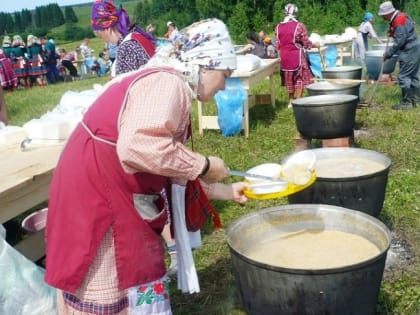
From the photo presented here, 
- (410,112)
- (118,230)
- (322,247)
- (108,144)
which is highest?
(108,144)

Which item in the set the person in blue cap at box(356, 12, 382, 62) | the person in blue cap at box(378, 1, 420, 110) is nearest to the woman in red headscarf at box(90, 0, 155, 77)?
the person in blue cap at box(378, 1, 420, 110)

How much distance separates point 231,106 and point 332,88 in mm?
1565

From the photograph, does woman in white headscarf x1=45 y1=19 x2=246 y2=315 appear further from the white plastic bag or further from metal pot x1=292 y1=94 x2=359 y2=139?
metal pot x1=292 y1=94 x2=359 y2=139

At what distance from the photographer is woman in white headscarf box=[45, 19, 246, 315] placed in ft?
5.34

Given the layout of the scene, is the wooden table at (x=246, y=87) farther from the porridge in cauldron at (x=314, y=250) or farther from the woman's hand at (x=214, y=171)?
the woman's hand at (x=214, y=171)

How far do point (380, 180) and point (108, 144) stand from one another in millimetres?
1854

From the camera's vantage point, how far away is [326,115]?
4.53m

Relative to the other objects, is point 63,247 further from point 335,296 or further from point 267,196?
point 335,296

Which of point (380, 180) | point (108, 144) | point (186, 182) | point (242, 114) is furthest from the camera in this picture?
point (242, 114)

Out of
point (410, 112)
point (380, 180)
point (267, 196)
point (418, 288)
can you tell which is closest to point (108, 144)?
point (267, 196)

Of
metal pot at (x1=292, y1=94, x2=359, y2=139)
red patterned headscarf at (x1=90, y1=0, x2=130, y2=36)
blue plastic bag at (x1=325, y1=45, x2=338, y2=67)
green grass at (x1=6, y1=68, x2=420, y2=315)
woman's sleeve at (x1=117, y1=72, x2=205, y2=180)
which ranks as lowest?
green grass at (x1=6, y1=68, x2=420, y2=315)

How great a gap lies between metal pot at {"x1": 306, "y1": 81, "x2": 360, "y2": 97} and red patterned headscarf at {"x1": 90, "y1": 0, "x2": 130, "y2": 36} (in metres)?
2.57

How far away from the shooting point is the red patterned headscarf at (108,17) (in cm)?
351

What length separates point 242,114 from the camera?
6.74 m
